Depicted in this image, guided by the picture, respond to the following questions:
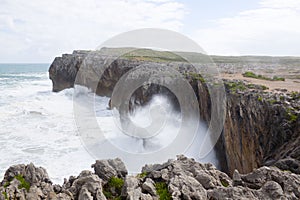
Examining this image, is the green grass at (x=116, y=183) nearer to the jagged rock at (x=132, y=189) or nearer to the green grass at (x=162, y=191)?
the jagged rock at (x=132, y=189)

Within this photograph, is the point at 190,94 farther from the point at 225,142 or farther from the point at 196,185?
the point at 196,185

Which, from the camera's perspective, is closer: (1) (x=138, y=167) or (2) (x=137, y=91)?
(1) (x=138, y=167)

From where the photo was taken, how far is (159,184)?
8.23 meters

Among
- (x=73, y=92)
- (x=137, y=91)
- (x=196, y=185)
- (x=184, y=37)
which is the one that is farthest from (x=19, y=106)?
(x=196, y=185)

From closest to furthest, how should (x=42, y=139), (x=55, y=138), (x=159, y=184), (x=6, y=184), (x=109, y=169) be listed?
(x=159, y=184)
(x=6, y=184)
(x=109, y=169)
(x=42, y=139)
(x=55, y=138)

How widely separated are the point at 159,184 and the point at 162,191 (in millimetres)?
444

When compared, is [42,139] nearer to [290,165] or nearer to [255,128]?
[255,128]

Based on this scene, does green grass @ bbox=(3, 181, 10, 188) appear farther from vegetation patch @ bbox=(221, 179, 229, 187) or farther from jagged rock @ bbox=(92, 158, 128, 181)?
vegetation patch @ bbox=(221, 179, 229, 187)

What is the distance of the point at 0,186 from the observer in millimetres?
8359

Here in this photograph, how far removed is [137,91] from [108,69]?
16441 mm

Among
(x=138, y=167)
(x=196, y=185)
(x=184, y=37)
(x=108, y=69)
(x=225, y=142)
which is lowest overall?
(x=138, y=167)

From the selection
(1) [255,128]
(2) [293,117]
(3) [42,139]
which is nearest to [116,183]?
(1) [255,128]

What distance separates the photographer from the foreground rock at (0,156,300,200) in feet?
22.5

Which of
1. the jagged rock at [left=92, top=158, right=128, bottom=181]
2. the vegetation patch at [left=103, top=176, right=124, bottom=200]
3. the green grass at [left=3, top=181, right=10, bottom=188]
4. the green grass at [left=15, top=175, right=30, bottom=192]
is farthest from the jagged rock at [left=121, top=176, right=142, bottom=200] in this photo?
the green grass at [left=3, top=181, right=10, bottom=188]
